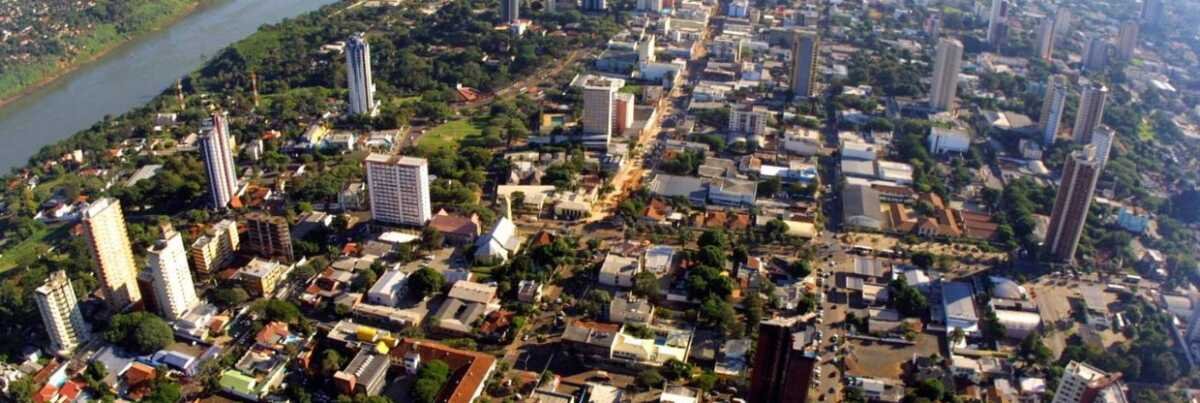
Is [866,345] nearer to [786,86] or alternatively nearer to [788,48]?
[786,86]

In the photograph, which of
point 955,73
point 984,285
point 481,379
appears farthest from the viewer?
point 955,73

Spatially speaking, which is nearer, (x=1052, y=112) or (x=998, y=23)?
(x=1052, y=112)

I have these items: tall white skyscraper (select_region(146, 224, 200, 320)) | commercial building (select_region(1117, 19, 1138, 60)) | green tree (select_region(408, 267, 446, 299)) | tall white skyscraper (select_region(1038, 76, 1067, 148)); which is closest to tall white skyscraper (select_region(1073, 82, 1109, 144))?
tall white skyscraper (select_region(1038, 76, 1067, 148))

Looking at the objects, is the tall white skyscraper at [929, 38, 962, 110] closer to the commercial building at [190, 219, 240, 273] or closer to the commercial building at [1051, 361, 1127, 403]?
the commercial building at [1051, 361, 1127, 403]

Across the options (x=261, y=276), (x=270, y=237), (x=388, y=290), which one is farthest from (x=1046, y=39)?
(x=261, y=276)

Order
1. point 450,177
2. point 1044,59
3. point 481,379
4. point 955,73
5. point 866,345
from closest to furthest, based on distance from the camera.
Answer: point 481,379 < point 866,345 < point 450,177 < point 955,73 < point 1044,59

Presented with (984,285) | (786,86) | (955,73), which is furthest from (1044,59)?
(984,285)

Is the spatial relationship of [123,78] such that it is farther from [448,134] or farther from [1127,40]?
[1127,40]
